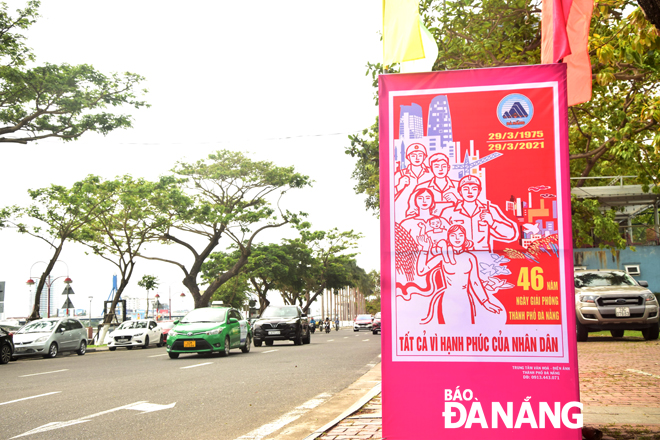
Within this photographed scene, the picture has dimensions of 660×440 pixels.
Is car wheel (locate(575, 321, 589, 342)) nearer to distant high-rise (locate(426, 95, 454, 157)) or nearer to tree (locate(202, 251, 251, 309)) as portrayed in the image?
distant high-rise (locate(426, 95, 454, 157))

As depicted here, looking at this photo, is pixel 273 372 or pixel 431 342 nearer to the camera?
pixel 431 342

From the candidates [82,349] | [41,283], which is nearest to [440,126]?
[82,349]

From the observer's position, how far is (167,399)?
28.3 feet

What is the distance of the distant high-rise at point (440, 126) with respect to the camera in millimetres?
4461

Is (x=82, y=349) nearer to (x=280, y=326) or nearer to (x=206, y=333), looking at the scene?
(x=280, y=326)

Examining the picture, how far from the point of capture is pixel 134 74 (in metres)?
22.8

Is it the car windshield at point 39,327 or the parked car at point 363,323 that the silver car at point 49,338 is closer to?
the car windshield at point 39,327

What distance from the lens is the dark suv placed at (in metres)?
24.2

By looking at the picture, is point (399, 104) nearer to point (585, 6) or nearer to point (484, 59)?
point (585, 6)

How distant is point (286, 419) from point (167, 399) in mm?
2528

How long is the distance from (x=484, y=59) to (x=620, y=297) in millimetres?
6693

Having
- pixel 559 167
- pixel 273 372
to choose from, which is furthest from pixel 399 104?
pixel 273 372

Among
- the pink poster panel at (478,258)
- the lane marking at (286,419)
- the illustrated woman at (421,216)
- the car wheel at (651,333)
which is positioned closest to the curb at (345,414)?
the lane marking at (286,419)

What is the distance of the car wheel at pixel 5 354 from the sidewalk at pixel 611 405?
15.0m
